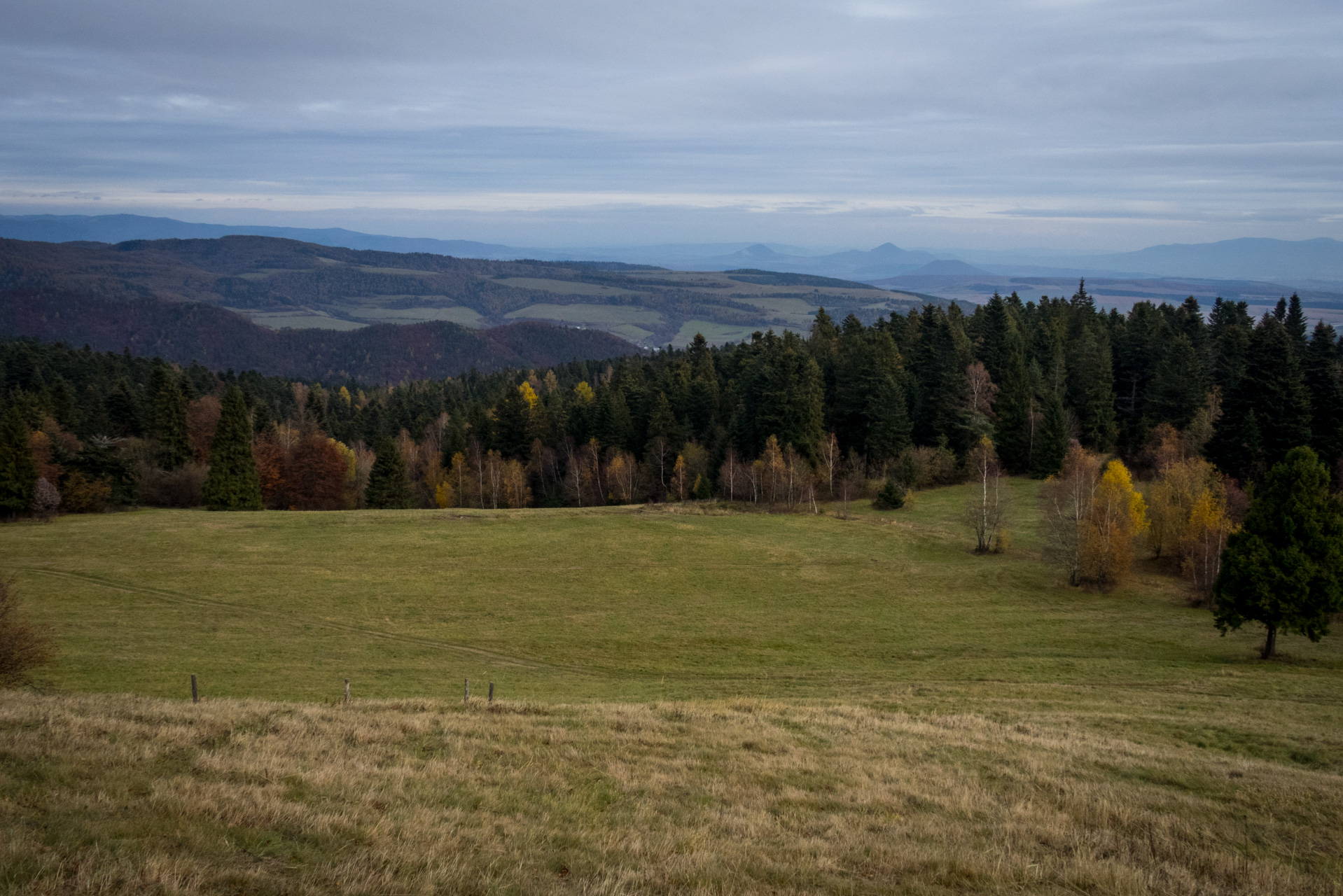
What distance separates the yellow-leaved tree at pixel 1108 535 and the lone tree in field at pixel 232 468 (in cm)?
5887

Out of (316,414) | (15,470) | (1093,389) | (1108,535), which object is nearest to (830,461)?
(1093,389)

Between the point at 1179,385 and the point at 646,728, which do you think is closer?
the point at 646,728

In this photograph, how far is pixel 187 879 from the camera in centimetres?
761

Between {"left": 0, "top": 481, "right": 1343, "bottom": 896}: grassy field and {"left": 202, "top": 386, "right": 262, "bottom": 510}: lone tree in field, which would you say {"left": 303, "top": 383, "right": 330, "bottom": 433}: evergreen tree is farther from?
{"left": 0, "top": 481, "right": 1343, "bottom": 896}: grassy field

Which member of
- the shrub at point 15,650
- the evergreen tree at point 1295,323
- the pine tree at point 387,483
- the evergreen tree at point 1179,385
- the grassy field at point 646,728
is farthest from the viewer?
the evergreen tree at point 1295,323

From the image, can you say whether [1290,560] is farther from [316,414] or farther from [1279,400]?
[316,414]

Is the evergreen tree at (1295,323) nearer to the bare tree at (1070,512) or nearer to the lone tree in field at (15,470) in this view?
the bare tree at (1070,512)

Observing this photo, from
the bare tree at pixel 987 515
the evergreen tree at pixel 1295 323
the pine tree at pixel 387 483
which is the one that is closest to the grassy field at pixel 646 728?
the bare tree at pixel 987 515

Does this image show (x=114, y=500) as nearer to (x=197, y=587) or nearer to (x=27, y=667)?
(x=197, y=587)

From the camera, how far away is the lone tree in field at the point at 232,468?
6150 centimetres

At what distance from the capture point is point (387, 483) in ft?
237

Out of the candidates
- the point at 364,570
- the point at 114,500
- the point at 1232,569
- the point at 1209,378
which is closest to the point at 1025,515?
the point at 1232,569

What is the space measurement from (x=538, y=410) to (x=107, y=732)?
75852 millimetres

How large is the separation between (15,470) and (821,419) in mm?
58955
